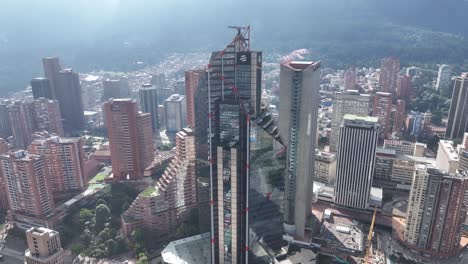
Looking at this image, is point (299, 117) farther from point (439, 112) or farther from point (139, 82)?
point (139, 82)

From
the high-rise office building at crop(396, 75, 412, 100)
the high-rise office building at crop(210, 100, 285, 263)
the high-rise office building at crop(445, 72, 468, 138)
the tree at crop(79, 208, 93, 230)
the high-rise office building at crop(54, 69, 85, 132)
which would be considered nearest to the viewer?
the high-rise office building at crop(210, 100, 285, 263)

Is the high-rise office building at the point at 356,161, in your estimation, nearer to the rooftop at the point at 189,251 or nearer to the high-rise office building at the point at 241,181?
the high-rise office building at the point at 241,181

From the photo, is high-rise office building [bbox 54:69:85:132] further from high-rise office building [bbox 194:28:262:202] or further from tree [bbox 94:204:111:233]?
high-rise office building [bbox 194:28:262:202]

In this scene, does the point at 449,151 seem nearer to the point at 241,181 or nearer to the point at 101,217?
the point at 241,181

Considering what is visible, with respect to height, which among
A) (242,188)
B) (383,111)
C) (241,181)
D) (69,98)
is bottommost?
(69,98)

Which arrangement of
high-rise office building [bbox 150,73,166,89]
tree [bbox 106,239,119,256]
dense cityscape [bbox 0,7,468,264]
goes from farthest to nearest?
high-rise office building [bbox 150,73,166,89] < tree [bbox 106,239,119,256] < dense cityscape [bbox 0,7,468,264]

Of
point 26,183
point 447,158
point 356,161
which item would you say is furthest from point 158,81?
point 447,158

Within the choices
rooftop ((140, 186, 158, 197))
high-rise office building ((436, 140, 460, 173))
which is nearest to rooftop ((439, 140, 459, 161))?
high-rise office building ((436, 140, 460, 173))
